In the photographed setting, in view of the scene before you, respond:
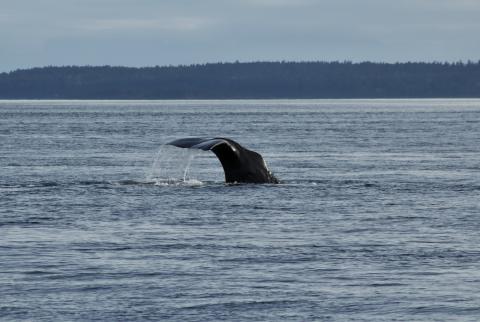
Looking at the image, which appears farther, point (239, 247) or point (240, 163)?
point (240, 163)

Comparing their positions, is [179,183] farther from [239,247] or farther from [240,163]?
[239,247]

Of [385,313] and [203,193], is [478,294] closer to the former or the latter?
[385,313]

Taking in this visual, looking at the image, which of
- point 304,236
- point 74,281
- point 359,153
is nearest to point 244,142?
point 359,153

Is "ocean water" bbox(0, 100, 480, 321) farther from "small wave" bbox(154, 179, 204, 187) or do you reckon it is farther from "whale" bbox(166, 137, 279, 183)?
"whale" bbox(166, 137, 279, 183)

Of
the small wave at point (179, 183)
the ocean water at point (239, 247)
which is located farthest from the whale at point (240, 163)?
the small wave at point (179, 183)

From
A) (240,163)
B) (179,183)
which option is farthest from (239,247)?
(179,183)

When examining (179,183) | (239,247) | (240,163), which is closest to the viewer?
(239,247)

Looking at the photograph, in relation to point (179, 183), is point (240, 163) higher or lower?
higher

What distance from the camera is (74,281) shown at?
1512 centimetres

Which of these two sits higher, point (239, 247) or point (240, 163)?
point (240, 163)

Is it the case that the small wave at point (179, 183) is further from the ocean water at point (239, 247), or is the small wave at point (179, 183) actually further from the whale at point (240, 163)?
the whale at point (240, 163)

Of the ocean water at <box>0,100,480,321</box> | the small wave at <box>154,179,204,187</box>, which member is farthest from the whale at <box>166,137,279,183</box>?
the small wave at <box>154,179,204,187</box>

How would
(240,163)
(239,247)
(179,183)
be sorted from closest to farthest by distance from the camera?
(239,247), (240,163), (179,183)

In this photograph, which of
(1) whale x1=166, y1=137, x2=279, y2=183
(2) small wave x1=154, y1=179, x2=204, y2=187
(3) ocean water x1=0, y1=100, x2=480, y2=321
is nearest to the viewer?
(3) ocean water x1=0, y1=100, x2=480, y2=321
